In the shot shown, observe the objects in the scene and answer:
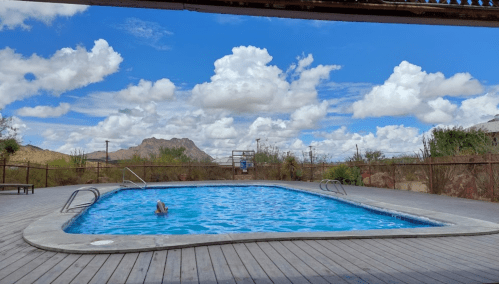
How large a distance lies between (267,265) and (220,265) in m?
0.42

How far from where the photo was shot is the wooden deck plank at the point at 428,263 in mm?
2881

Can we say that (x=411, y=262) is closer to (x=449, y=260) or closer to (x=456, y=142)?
(x=449, y=260)

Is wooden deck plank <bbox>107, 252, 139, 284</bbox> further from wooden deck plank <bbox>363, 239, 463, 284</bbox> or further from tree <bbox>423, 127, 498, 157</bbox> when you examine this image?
tree <bbox>423, 127, 498, 157</bbox>

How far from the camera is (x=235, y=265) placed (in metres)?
3.14

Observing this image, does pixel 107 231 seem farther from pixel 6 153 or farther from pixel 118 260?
pixel 6 153

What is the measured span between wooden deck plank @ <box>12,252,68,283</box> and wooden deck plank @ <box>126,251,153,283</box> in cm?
76

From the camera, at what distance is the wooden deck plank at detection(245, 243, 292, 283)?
2.79 m

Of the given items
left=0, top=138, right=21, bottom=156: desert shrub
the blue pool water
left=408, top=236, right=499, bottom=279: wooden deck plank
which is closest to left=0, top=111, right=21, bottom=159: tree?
left=0, top=138, right=21, bottom=156: desert shrub

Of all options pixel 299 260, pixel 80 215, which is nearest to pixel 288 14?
pixel 299 260

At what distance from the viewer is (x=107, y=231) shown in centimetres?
716

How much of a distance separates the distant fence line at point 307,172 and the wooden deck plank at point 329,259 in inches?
279

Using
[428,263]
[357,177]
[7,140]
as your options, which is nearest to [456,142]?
[357,177]

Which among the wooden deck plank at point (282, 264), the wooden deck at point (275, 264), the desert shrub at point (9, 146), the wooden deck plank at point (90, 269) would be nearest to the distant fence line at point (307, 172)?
the desert shrub at point (9, 146)

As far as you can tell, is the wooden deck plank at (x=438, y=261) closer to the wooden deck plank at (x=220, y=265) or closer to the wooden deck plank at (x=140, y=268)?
the wooden deck plank at (x=220, y=265)
